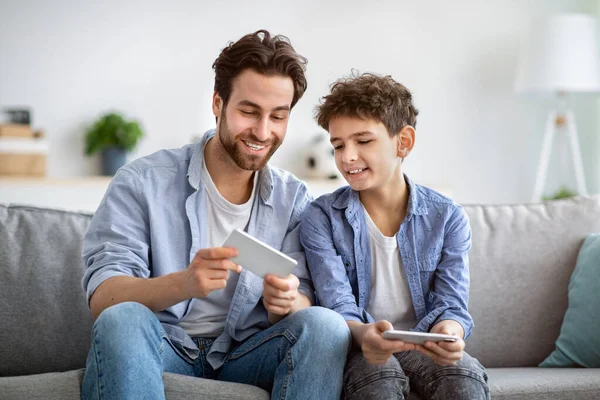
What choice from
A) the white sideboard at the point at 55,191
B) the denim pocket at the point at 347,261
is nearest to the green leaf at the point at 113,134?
the white sideboard at the point at 55,191

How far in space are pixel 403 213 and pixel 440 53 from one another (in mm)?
3121

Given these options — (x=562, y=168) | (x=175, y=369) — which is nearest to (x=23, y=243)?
(x=175, y=369)

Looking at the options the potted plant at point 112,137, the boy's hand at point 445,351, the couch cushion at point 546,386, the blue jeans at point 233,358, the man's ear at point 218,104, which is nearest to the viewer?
the blue jeans at point 233,358

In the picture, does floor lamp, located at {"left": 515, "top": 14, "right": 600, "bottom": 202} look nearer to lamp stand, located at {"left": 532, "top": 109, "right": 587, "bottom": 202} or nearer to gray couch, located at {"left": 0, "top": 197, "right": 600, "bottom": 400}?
lamp stand, located at {"left": 532, "top": 109, "right": 587, "bottom": 202}

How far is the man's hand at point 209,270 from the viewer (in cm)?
147

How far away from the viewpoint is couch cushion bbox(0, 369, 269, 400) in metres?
1.57

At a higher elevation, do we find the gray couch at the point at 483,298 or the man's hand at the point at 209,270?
the man's hand at the point at 209,270

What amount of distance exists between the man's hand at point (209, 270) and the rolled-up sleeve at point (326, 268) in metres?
0.34

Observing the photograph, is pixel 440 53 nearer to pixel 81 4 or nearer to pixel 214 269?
pixel 81 4

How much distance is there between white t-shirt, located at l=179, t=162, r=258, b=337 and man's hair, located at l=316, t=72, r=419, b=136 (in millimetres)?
322

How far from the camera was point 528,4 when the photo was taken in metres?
4.89

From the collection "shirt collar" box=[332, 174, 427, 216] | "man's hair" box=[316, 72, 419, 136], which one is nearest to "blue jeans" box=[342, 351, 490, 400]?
"shirt collar" box=[332, 174, 427, 216]

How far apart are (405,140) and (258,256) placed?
0.67m

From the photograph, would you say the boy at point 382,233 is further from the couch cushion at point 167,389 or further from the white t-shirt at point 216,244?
the couch cushion at point 167,389
